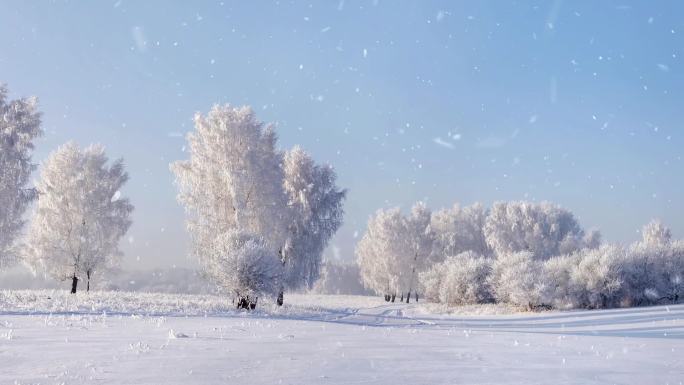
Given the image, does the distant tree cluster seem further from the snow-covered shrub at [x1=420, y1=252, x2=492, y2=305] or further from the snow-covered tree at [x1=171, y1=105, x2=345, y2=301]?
the snow-covered tree at [x1=171, y1=105, x2=345, y2=301]

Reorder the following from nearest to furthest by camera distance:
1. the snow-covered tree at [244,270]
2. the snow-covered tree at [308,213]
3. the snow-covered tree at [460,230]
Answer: the snow-covered tree at [244,270]
the snow-covered tree at [308,213]
the snow-covered tree at [460,230]

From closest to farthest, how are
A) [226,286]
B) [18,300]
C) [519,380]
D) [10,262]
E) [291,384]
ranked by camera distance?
[291,384]
[519,380]
[18,300]
[226,286]
[10,262]

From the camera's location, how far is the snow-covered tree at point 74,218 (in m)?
31.1

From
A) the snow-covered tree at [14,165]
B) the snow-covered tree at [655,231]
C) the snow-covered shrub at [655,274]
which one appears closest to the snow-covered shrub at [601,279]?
the snow-covered shrub at [655,274]

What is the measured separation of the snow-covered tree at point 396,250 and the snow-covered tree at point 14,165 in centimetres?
3755

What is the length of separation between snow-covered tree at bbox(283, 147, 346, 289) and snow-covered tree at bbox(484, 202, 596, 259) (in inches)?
1210

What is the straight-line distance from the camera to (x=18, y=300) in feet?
73.0

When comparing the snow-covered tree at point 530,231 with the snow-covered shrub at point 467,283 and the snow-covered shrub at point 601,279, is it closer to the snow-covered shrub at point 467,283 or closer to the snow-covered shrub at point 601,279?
the snow-covered shrub at point 467,283

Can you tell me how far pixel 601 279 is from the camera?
3080 cm

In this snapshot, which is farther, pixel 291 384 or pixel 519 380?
pixel 519 380

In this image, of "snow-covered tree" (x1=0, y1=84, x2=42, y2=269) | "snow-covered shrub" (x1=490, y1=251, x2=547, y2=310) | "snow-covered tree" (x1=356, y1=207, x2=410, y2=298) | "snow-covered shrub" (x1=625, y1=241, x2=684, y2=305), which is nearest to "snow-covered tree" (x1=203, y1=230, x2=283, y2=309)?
"snow-covered tree" (x1=0, y1=84, x2=42, y2=269)

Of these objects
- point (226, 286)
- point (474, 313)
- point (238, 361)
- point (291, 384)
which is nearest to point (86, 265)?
point (226, 286)

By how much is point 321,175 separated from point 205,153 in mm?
8578

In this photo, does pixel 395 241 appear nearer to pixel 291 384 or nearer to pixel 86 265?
pixel 86 265
